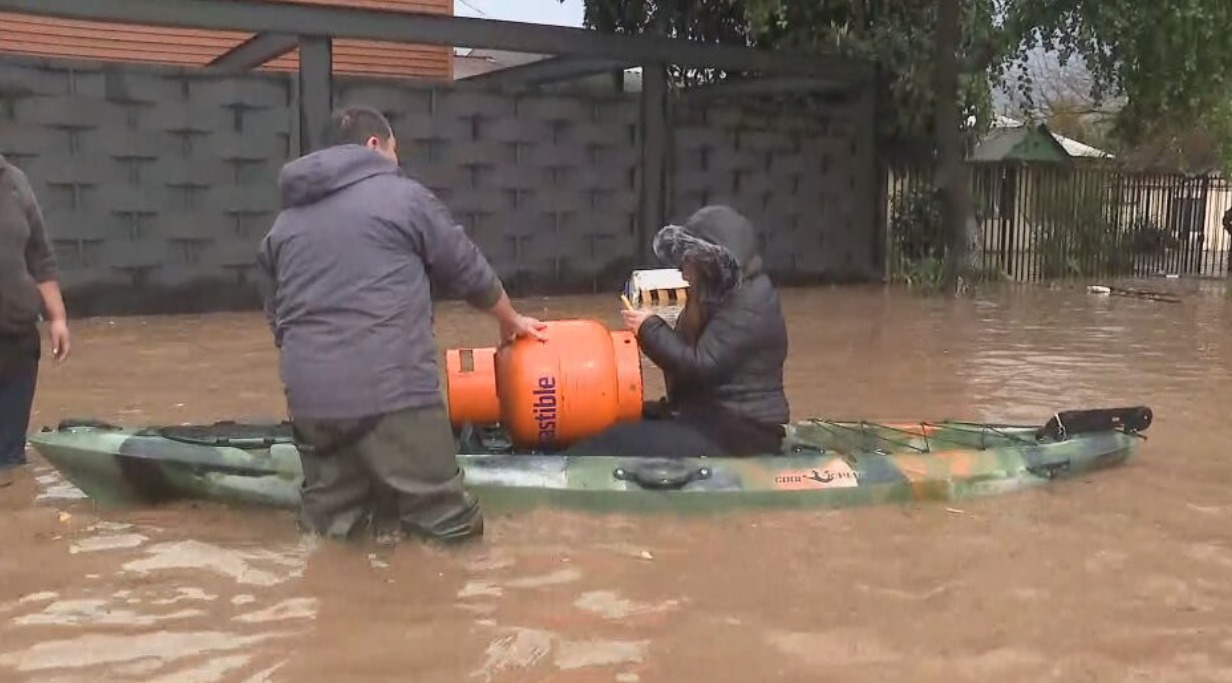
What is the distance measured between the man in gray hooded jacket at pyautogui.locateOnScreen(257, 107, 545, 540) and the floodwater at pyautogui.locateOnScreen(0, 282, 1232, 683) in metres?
0.22

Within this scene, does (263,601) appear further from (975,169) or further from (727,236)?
(975,169)

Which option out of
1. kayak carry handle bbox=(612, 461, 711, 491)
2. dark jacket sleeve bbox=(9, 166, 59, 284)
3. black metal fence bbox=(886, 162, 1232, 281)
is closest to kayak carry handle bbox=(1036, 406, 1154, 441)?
kayak carry handle bbox=(612, 461, 711, 491)

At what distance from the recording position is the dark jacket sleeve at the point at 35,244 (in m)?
5.77

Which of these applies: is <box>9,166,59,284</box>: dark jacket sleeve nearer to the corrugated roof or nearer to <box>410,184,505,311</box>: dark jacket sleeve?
<box>410,184,505,311</box>: dark jacket sleeve

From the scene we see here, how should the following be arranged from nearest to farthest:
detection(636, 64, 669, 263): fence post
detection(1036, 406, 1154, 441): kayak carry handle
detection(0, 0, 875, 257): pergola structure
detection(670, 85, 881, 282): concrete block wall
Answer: detection(1036, 406, 1154, 441): kayak carry handle < detection(0, 0, 875, 257): pergola structure < detection(636, 64, 669, 263): fence post < detection(670, 85, 881, 282): concrete block wall

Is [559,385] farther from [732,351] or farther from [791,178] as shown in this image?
[791,178]

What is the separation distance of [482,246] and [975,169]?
9806 mm

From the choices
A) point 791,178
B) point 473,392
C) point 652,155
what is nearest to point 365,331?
point 473,392

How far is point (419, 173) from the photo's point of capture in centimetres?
1439

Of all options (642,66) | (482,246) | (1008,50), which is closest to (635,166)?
(642,66)

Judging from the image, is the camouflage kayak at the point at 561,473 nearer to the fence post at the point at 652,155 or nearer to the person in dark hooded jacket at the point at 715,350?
the person in dark hooded jacket at the point at 715,350

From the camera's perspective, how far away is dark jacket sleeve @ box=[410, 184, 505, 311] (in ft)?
15.0

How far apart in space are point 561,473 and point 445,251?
1038 millimetres

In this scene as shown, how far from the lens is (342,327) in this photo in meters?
4.42
